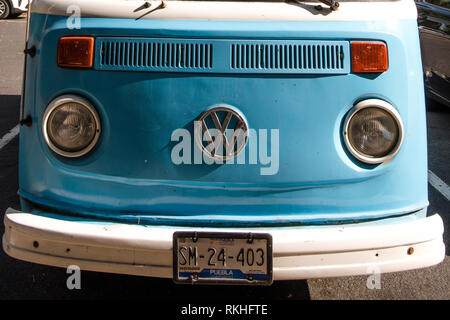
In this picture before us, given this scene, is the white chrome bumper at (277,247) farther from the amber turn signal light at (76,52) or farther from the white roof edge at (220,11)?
the white roof edge at (220,11)

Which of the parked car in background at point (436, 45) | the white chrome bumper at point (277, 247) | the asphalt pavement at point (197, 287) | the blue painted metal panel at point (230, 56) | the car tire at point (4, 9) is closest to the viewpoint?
the white chrome bumper at point (277, 247)

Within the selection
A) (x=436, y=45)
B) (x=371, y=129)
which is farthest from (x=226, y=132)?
(x=436, y=45)

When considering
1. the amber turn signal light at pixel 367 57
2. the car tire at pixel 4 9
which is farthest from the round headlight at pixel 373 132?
the car tire at pixel 4 9

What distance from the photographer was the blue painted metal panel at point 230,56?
7.41 feet

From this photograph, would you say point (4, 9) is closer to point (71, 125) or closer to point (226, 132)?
point (71, 125)

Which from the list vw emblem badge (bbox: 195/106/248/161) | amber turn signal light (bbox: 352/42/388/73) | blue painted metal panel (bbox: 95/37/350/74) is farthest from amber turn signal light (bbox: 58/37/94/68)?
amber turn signal light (bbox: 352/42/388/73)

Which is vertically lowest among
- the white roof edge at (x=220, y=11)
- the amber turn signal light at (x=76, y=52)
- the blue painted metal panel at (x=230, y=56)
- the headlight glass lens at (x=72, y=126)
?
the headlight glass lens at (x=72, y=126)

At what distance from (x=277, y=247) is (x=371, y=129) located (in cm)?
69

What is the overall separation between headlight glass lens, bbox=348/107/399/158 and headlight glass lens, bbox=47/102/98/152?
1.18 meters

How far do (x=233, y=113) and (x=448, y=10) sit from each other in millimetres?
4609

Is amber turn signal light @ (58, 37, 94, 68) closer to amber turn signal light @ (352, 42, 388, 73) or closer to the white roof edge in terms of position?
the white roof edge

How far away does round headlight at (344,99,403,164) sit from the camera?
2289mm

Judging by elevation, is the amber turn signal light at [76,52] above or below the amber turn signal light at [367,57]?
below

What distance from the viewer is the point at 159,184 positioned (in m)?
2.32
